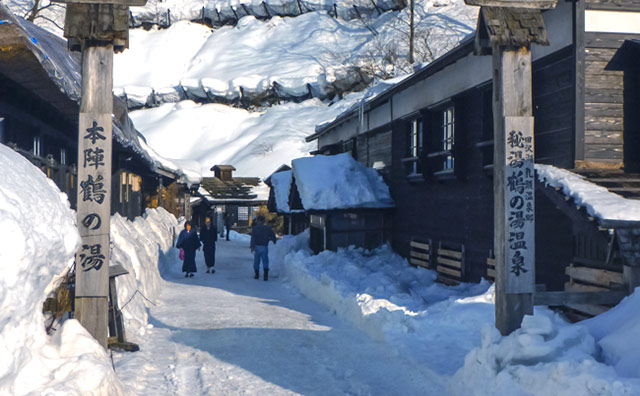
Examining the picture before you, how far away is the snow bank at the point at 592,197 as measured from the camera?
579 cm

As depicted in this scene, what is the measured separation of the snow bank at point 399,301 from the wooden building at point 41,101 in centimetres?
503

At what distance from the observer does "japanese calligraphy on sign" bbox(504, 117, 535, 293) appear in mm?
6137

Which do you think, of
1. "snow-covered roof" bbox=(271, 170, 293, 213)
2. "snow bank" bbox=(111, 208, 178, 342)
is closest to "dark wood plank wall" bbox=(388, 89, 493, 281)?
"snow bank" bbox=(111, 208, 178, 342)

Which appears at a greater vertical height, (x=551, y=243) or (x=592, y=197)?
(x=592, y=197)

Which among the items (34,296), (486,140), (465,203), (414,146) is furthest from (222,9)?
(34,296)

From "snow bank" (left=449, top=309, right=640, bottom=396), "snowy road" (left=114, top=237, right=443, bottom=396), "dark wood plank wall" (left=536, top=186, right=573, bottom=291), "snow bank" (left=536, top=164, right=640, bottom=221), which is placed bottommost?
"snowy road" (left=114, top=237, right=443, bottom=396)

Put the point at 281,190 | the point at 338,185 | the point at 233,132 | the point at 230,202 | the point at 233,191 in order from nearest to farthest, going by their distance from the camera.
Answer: the point at 338,185, the point at 281,190, the point at 230,202, the point at 233,191, the point at 233,132

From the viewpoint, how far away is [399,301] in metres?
9.71

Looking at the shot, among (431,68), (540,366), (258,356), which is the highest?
(431,68)

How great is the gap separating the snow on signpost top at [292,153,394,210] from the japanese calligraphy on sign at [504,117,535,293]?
946cm

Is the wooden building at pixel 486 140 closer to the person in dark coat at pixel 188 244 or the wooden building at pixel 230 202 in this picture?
the person in dark coat at pixel 188 244

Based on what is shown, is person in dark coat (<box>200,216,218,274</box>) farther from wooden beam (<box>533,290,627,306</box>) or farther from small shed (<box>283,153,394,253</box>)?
wooden beam (<box>533,290,627,306</box>)

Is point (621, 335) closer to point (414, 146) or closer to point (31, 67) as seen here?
point (31, 67)

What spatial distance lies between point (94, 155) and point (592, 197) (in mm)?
5303
